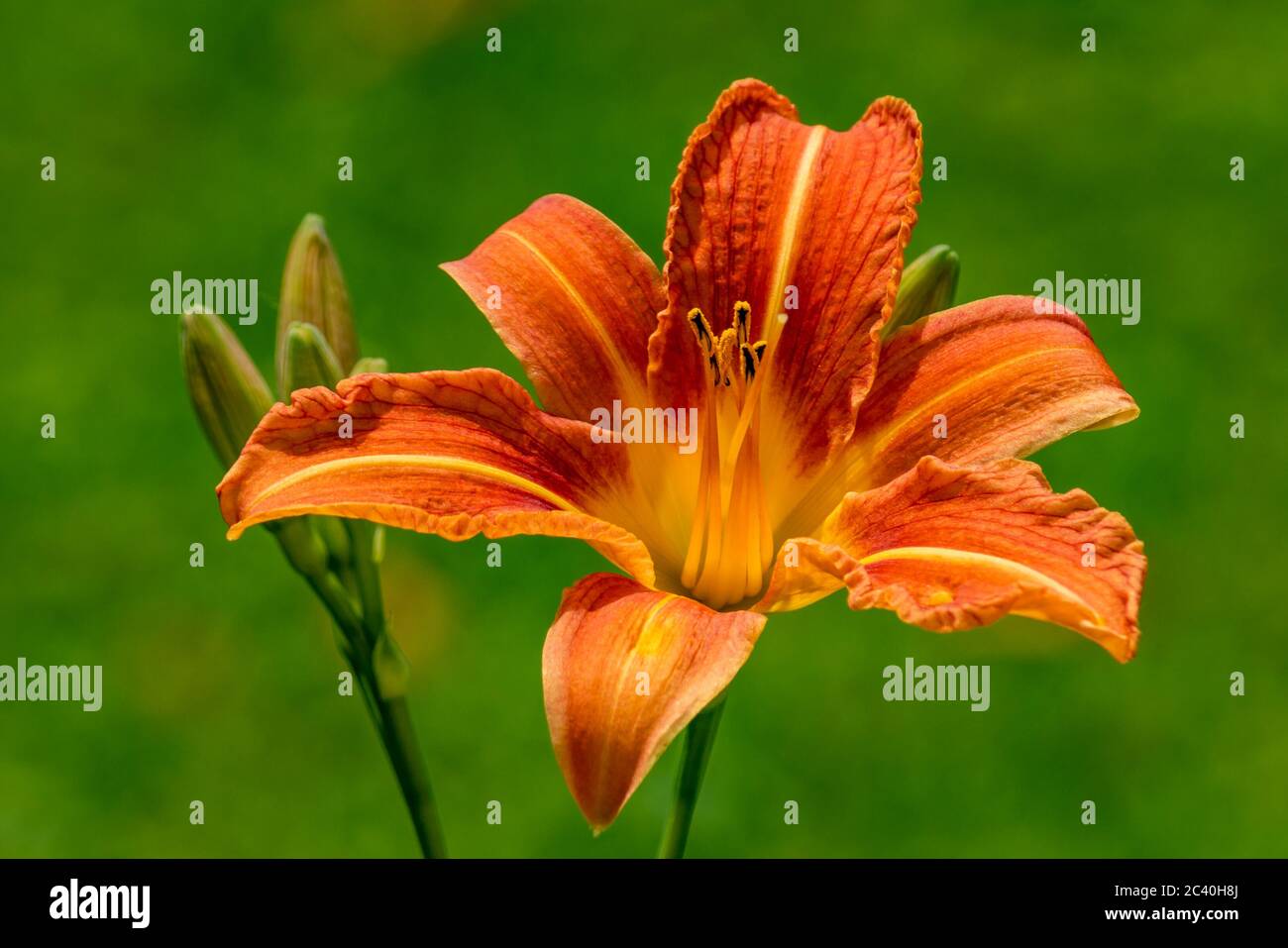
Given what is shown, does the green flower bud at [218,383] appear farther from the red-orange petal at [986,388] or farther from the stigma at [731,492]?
the red-orange petal at [986,388]

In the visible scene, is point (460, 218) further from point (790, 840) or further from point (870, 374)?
point (870, 374)

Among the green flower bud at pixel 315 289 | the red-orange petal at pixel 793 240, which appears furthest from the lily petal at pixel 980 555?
the green flower bud at pixel 315 289

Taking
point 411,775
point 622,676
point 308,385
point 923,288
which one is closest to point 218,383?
point 308,385

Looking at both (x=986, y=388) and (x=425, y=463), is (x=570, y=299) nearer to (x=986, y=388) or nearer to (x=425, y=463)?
(x=425, y=463)

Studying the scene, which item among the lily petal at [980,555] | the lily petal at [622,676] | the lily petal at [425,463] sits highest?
the lily petal at [425,463]

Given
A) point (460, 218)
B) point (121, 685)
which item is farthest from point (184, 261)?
point (121, 685)

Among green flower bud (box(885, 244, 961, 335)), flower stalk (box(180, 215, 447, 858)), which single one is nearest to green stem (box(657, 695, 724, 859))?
flower stalk (box(180, 215, 447, 858))
